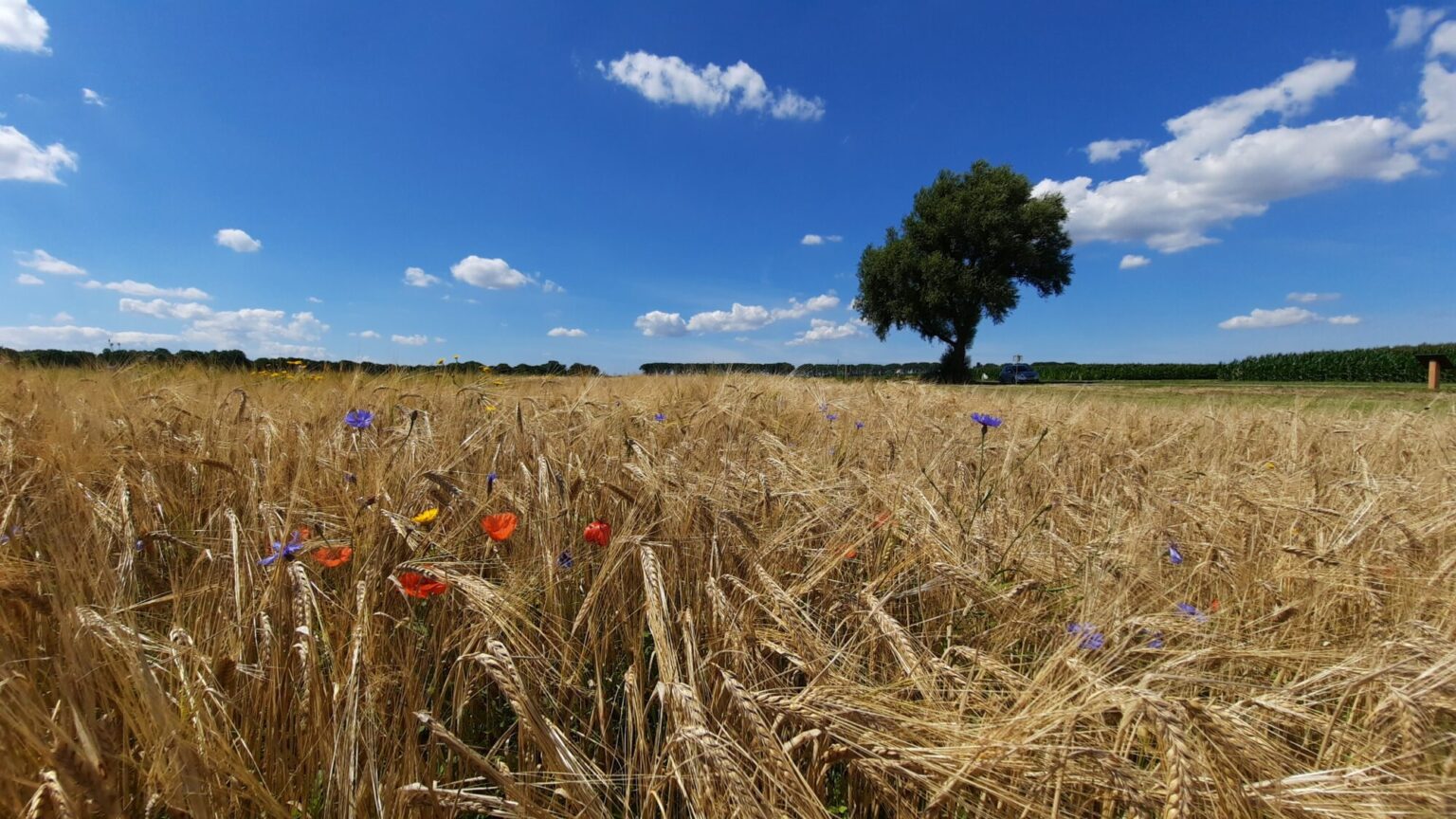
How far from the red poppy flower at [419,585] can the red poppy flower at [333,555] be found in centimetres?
17

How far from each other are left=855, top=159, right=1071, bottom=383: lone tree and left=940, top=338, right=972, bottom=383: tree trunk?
5cm

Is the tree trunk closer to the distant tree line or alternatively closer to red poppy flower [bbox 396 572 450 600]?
the distant tree line

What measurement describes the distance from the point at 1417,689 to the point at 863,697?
2.54 ft

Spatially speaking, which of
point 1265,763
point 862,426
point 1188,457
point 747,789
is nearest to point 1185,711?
point 1265,763

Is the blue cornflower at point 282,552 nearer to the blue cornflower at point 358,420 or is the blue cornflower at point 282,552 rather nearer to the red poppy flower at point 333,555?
the red poppy flower at point 333,555

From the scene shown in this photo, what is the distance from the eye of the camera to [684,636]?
982 mm

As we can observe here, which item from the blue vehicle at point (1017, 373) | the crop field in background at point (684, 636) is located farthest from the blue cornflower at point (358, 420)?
the blue vehicle at point (1017, 373)

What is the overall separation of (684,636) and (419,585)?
513mm

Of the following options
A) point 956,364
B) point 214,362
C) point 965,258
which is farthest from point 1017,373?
point 214,362

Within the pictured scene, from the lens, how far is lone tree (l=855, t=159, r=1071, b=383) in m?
27.1

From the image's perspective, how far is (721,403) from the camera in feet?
11.1

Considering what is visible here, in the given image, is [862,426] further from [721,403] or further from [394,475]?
[394,475]

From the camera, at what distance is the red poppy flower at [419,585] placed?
102cm

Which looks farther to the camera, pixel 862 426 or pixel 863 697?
pixel 862 426
